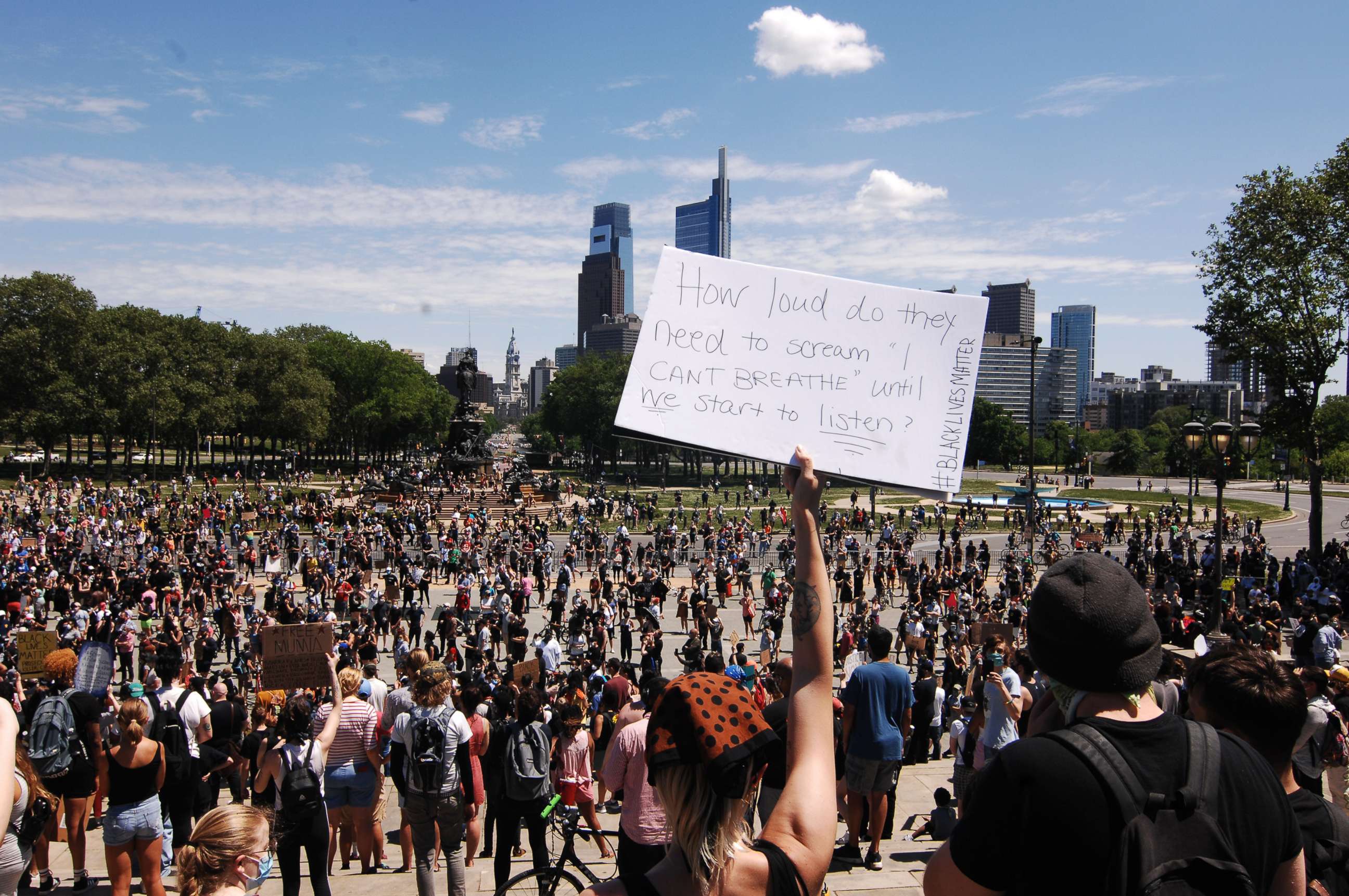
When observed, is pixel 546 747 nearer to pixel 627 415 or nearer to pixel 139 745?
pixel 139 745

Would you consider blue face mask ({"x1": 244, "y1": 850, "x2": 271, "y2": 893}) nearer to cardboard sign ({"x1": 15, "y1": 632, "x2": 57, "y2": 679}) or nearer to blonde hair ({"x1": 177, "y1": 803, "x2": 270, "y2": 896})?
blonde hair ({"x1": 177, "y1": 803, "x2": 270, "y2": 896})

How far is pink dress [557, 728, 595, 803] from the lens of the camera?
7.54 m

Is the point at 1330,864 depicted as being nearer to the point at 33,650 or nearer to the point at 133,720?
the point at 133,720

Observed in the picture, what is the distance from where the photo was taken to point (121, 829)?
20.1 ft

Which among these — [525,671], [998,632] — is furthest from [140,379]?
[998,632]

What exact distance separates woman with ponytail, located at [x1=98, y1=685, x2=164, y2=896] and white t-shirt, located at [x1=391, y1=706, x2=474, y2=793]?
5.25 feet

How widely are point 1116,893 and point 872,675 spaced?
5177 millimetres

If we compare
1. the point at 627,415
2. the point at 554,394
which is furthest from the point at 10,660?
the point at 554,394

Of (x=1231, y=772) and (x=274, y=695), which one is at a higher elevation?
(x=1231, y=772)

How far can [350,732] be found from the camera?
692 cm

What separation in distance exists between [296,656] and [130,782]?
9.16 ft

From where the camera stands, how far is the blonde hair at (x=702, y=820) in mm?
1897

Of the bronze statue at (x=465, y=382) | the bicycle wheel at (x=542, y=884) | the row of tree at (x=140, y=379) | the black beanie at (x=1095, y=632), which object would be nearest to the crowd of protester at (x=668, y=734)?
the black beanie at (x=1095, y=632)

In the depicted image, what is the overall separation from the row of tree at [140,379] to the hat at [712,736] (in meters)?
71.7
